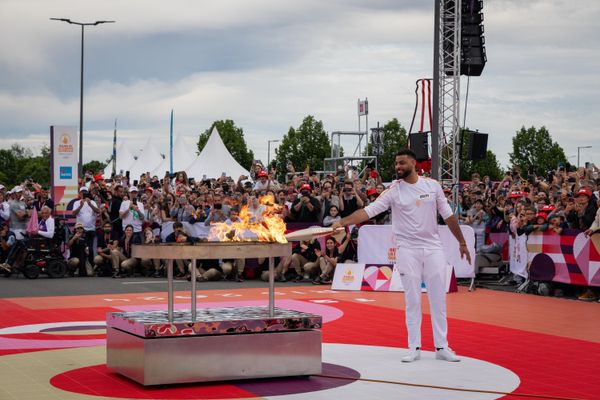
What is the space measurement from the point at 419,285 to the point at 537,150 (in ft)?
261

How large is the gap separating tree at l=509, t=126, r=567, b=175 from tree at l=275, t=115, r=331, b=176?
19112mm

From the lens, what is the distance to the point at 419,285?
359 inches

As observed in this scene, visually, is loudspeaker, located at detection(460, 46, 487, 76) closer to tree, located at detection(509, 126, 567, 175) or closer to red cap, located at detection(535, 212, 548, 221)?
red cap, located at detection(535, 212, 548, 221)

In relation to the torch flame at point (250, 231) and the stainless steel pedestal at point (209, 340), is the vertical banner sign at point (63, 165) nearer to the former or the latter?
the torch flame at point (250, 231)

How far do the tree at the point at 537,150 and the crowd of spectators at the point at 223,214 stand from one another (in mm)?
61220

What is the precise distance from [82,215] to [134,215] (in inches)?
55.0

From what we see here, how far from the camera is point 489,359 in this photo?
944 centimetres

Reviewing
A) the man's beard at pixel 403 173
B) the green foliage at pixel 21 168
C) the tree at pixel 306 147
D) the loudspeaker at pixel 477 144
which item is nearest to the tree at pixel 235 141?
the tree at pixel 306 147

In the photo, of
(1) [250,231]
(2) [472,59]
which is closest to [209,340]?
(1) [250,231]

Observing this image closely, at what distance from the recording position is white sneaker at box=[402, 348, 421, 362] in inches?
354

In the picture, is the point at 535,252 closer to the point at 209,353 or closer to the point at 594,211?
the point at 594,211

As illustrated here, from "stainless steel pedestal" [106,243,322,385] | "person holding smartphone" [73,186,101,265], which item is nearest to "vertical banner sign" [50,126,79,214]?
"person holding smartphone" [73,186,101,265]

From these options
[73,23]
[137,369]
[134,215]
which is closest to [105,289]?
[134,215]

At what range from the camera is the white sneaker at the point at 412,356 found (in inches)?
354
